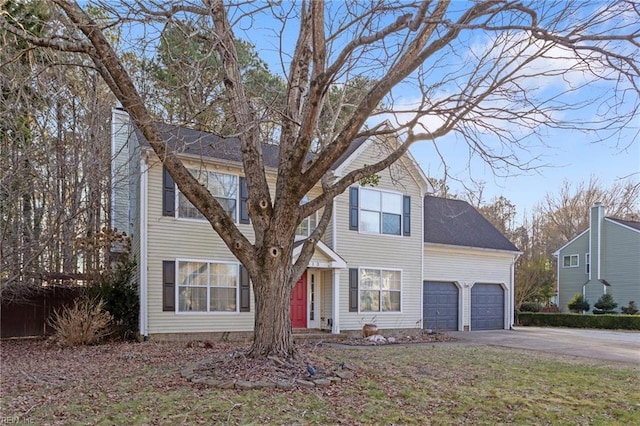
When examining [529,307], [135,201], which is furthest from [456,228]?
[135,201]

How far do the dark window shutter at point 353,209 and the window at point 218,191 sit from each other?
389 cm

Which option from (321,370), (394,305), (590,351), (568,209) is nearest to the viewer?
(321,370)

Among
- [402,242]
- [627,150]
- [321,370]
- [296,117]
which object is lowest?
[321,370]

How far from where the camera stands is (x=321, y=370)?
303 inches

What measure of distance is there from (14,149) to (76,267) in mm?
5919

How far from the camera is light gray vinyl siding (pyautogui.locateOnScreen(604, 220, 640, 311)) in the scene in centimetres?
2666

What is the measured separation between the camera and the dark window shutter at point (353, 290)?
51.8 feet

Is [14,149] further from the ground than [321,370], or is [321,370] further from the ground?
[14,149]

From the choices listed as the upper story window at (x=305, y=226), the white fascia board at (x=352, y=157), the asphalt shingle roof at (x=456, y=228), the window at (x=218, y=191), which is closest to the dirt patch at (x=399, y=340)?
the upper story window at (x=305, y=226)

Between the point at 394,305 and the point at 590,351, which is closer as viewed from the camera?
the point at 590,351

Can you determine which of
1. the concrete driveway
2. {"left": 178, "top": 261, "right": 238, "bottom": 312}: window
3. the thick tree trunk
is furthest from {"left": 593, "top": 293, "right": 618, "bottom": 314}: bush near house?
the thick tree trunk

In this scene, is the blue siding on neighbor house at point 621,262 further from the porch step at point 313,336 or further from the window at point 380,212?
the porch step at point 313,336

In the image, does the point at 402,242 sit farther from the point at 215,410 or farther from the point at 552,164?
the point at 215,410

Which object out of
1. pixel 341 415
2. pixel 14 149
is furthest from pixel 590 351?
pixel 14 149
